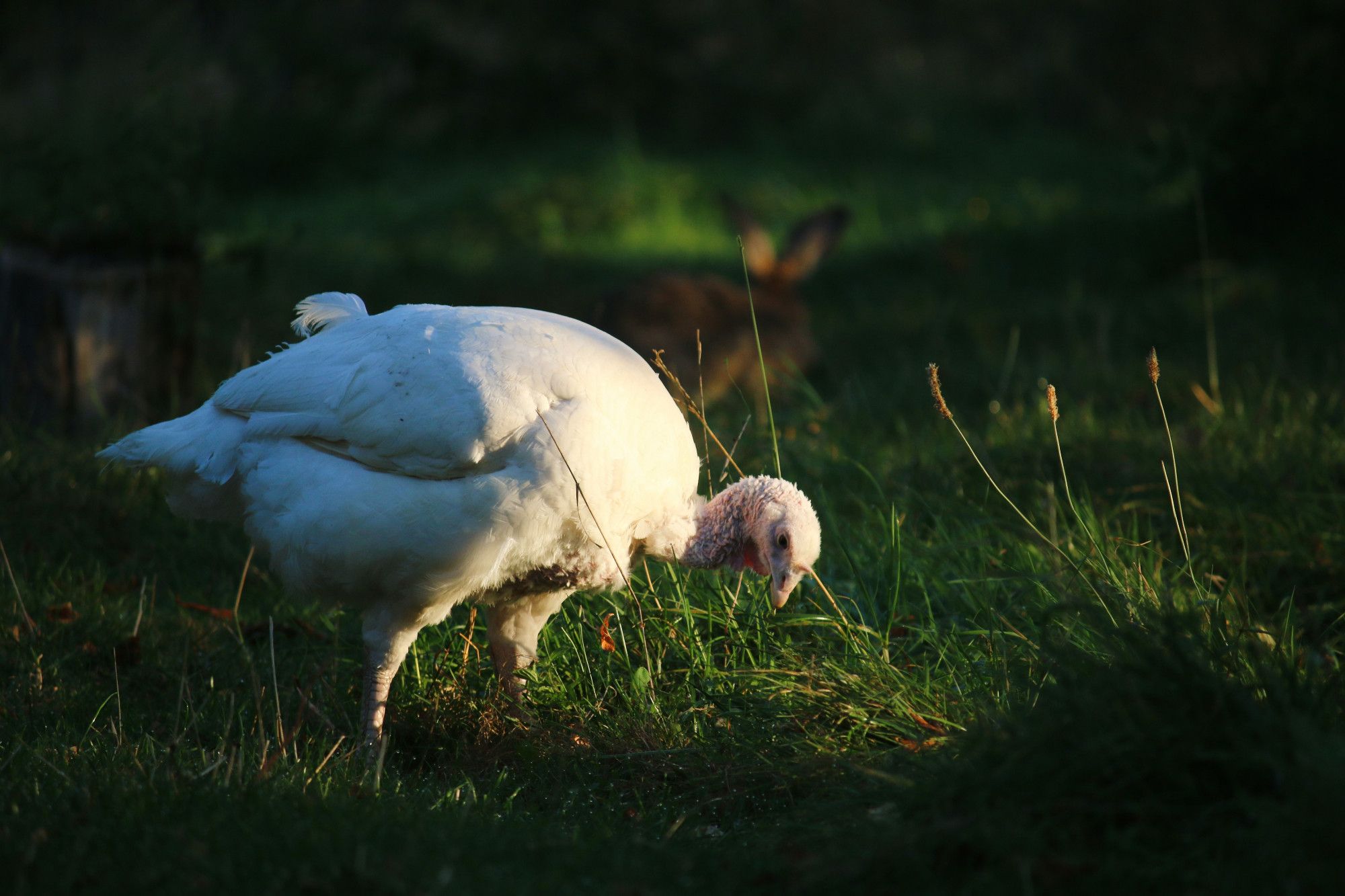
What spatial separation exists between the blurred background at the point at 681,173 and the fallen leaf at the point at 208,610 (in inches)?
39.8

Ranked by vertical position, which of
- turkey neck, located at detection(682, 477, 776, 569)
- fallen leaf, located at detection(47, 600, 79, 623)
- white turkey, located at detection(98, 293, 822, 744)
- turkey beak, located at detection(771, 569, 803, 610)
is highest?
white turkey, located at detection(98, 293, 822, 744)

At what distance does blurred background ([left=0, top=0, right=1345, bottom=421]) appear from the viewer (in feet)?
18.6

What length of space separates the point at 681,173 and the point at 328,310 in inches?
319

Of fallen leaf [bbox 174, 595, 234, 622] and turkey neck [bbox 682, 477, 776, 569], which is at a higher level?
turkey neck [bbox 682, 477, 776, 569]

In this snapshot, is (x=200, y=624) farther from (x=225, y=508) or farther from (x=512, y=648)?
(x=512, y=648)

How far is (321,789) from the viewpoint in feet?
8.50

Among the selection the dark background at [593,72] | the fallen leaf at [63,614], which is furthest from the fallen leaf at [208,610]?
the dark background at [593,72]

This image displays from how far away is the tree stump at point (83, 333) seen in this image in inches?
207

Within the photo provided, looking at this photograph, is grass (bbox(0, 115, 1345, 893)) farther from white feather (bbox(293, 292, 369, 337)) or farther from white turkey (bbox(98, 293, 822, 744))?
white feather (bbox(293, 292, 369, 337))

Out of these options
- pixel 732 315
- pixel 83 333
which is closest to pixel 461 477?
pixel 83 333

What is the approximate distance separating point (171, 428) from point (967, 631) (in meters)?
2.33

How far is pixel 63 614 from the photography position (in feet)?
12.3

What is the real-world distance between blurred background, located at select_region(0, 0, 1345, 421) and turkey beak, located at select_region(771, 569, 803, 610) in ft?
7.81

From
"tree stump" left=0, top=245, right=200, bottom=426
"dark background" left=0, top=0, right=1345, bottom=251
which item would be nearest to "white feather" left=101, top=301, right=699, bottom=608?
"tree stump" left=0, top=245, right=200, bottom=426
